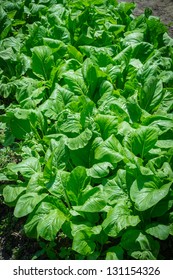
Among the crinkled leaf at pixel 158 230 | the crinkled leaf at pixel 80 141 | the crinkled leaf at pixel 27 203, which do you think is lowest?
the crinkled leaf at pixel 27 203

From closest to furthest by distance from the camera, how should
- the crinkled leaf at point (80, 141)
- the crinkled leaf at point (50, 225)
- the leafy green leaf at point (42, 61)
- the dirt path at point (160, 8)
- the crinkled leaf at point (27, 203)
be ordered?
the crinkled leaf at point (50, 225), the crinkled leaf at point (27, 203), the crinkled leaf at point (80, 141), the leafy green leaf at point (42, 61), the dirt path at point (160, 8)

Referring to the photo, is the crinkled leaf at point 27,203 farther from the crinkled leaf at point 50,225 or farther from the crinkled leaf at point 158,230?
the crinkled leaf at point 158,230

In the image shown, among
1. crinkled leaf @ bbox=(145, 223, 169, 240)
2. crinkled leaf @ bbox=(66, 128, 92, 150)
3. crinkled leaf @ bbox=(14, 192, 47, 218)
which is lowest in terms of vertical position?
crinkled leaf @ bbox=(14, 192, 47, 218)

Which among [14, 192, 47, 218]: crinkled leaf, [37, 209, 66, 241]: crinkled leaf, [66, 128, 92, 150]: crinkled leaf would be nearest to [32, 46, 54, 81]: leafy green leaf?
[66, 128, 92, 150]: crinkled leaf

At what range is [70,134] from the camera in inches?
129

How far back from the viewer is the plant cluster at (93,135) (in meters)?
2.68

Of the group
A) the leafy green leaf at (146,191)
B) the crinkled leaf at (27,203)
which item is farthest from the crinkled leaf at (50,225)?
the leafy green leaf at (146,191)

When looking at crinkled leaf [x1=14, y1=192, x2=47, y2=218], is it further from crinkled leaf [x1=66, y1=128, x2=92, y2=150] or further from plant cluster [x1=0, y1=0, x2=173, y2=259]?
crinkled leaf [x1=66, y1=128, x2=92, y2=150]

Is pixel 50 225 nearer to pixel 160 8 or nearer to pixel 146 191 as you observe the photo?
pixel 146 191

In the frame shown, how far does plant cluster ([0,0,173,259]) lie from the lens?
2.68 meters

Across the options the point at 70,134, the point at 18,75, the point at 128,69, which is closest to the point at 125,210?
the point at 70,134

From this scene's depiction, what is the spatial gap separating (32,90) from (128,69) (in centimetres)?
95

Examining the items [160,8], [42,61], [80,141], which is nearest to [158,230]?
[80,141]
